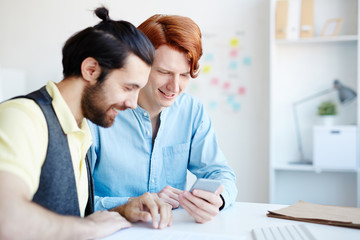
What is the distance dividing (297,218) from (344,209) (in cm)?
23

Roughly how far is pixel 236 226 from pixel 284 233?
155 mm

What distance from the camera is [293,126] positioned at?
3.32 meters

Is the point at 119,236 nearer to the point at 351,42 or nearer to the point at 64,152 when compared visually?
the point at 64,152

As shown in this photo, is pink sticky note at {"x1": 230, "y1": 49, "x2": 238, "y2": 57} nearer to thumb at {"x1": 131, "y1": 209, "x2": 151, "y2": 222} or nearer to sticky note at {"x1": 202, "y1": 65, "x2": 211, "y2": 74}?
sticky note at {"x1": 202, "y1": 65, "x2": 211, "y2": 74}

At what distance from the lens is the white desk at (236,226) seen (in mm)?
1093

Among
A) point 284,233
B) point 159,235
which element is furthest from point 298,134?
point 159,235

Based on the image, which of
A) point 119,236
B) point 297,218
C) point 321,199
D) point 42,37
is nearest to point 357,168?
point 321,199

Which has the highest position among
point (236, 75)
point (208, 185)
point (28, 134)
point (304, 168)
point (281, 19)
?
point (281, 19)

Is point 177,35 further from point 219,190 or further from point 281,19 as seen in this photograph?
point 281,19

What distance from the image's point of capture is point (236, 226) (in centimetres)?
118

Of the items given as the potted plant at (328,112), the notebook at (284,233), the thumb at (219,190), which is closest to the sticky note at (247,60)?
the potted plant at (328,112)

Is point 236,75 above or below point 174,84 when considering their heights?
above

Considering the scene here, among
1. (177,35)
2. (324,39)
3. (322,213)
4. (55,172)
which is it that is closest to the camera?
(55,172)

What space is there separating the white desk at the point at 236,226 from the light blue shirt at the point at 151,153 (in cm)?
19
